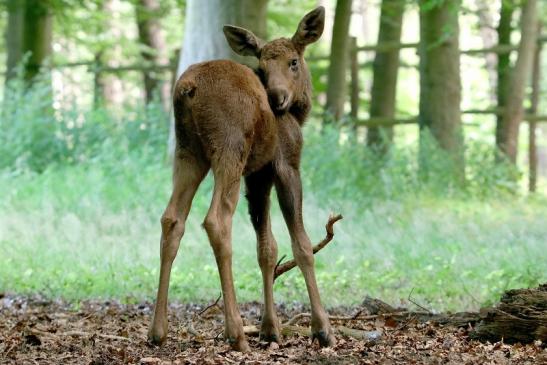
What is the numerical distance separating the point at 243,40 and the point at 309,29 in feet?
1.52

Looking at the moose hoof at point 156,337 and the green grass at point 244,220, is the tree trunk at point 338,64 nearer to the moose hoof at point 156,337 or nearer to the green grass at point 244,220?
the green grass at point 244,220

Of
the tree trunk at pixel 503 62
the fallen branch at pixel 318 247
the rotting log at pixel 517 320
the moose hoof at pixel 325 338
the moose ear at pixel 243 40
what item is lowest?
the moose hoof at pixel 325 338

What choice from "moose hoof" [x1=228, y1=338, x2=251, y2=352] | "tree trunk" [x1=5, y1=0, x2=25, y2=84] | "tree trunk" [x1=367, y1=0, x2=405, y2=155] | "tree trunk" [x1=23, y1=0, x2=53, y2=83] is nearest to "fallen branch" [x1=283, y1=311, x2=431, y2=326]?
"moose hoof" [x1=228, y1=338, x2=251, y2=352]

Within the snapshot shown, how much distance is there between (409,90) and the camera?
33.8 m

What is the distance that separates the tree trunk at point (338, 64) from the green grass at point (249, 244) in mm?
3264

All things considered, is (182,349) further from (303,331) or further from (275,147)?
(275,147)

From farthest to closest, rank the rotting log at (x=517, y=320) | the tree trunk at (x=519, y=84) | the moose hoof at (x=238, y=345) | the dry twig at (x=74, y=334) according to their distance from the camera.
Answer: the tree trunk at (x=519, y=84) → the dry twig at (x=74, y=334) → the rotting log at (x=517, y=320) → the moose hoof at (x=238, y=345)

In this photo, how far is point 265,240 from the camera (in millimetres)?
6633

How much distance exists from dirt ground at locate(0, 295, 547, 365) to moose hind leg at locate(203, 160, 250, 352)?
125 millimetres

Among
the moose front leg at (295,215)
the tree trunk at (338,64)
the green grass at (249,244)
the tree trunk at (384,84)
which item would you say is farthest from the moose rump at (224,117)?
the tree trunk at (384,84)

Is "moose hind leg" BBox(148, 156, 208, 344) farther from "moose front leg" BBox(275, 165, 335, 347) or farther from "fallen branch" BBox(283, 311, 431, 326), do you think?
"fallen branch" BBox(283, 311, 431, 326)

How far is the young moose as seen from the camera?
598cm

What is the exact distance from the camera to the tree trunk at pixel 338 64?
58.5 ft

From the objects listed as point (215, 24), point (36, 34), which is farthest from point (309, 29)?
point (36, 34)
